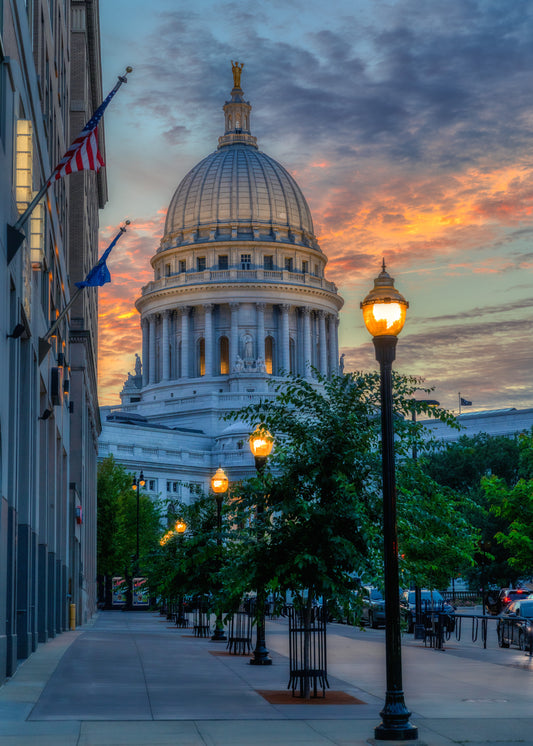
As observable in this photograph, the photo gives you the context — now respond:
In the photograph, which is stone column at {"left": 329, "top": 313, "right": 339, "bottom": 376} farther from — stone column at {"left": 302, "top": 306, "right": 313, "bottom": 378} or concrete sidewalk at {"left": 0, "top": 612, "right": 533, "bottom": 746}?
concrete sidewalk at {"left": 0, "top": 612, "right": 533, "bottom": 746}

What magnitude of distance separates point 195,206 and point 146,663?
5505 inches

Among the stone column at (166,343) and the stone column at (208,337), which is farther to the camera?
the stone column at (166,343)

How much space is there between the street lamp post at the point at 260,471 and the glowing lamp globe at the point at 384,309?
5.18m

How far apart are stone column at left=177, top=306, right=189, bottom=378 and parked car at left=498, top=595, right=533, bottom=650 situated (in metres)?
116

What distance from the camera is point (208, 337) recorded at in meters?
155

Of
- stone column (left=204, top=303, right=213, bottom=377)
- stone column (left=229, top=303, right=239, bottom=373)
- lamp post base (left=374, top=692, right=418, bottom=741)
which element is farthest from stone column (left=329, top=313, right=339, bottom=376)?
lamp post base (left=374, top=692, right=418, bottom=741)

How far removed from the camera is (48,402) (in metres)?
36.2

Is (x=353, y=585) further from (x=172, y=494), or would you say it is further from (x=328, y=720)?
(x=172, y=494)

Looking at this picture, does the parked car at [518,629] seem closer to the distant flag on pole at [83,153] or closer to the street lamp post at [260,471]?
the street lamp post at [260,471]

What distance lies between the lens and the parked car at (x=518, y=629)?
113 feet

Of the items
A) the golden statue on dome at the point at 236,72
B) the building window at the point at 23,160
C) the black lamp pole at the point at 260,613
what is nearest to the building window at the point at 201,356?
the golden statue on dome at the point at 236,72

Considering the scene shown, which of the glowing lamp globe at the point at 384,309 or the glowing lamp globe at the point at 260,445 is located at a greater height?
the glowing lamp globe at the point at 384,309

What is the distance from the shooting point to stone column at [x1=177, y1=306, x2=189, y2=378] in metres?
154

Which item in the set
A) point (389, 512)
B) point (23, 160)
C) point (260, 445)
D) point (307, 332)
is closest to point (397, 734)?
point (389, 512)
